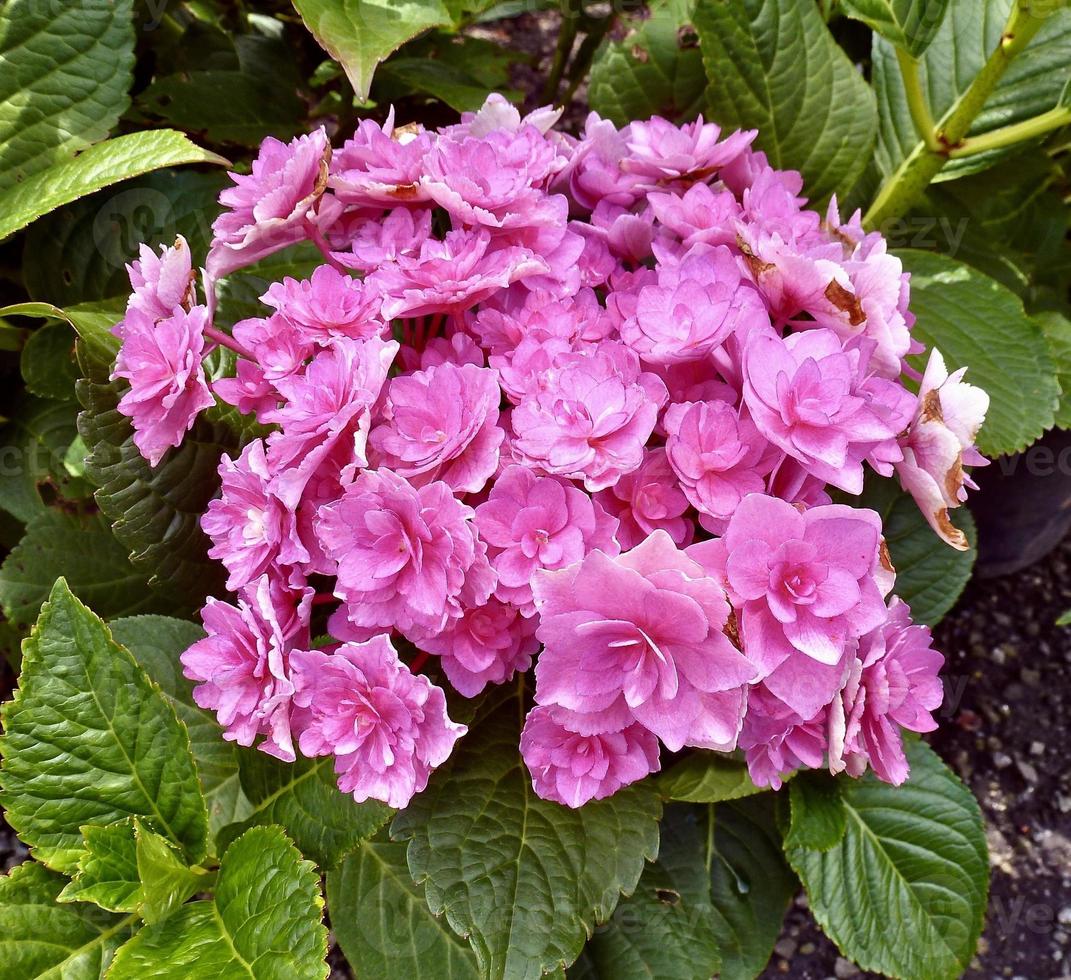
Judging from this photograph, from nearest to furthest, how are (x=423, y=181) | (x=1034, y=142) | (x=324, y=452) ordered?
1. (x=324, y=452)
2. (x=423, y=181)
3. (x=1034, y=142)

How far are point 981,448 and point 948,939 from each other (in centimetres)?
57

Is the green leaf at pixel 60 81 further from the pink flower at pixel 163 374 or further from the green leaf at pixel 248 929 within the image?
the green leaf at pixel 248 929

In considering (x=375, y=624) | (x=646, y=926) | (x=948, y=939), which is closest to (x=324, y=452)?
(x=375, y=624)

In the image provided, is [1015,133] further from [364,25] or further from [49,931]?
[49,931]

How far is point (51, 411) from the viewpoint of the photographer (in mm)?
1323

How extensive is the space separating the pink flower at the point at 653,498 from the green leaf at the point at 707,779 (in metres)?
0.37

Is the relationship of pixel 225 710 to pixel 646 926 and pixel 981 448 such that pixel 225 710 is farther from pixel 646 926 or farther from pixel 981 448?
pixel 981 448

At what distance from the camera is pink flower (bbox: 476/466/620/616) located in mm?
716

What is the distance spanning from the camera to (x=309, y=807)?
928 mm

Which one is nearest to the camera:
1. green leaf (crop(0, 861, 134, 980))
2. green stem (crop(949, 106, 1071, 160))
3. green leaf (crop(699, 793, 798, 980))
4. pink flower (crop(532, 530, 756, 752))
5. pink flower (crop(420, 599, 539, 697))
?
pink flower (crop(532, 530, 756, 752))

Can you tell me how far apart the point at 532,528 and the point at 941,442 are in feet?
1.06

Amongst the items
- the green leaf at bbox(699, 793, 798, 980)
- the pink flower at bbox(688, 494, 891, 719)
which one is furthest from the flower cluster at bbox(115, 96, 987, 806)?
the green leaf at bbox(699, 793, 798, 980)

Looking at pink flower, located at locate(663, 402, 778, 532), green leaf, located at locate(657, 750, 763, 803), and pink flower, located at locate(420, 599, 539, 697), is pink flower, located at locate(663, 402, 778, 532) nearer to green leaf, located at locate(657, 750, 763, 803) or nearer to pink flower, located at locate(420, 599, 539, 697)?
pink flower, located at locate(420, 599, 539, 697)

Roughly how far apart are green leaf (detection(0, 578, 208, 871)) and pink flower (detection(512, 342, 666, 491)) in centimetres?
42
